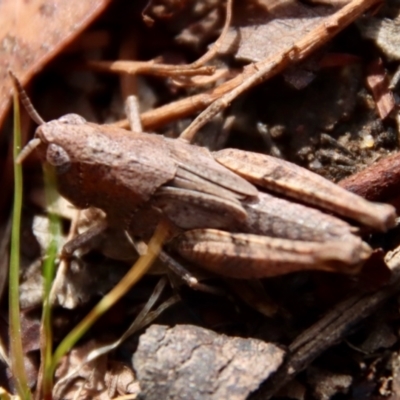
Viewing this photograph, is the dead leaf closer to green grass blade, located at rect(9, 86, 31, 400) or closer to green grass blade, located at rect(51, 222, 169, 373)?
green grass blade, located at rect(9, 86, 31, 400)

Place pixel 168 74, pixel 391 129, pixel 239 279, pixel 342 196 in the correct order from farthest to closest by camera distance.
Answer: pixel 168 74 → pixel 391 129 → pixel 239 279 → pixel 342 196

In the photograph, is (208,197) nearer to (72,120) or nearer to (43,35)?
(72,120)

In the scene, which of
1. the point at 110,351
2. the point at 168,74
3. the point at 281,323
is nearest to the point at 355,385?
the point at 281,323

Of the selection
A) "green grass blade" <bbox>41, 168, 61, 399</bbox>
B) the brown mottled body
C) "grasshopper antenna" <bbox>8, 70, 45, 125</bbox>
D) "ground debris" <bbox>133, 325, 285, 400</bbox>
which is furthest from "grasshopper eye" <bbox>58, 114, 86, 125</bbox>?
"ground debris" <bbox>133, 325, 285, 400</bbox>

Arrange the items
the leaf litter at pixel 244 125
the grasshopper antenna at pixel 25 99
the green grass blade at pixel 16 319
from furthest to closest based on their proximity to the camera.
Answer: the grasshopper antenna at pixel 25 99 → the green grass blade at pixel 16 319 → the leaf litter at pixel 244 125

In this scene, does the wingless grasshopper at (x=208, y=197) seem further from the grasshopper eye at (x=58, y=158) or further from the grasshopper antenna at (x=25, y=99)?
the grasshopper antenna at (x=25, y=99)

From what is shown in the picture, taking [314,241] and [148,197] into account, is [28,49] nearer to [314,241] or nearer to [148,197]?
[148,197]

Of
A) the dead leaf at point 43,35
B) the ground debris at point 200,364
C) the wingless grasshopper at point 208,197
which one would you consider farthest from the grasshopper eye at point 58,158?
the ground debris at point 200,364
